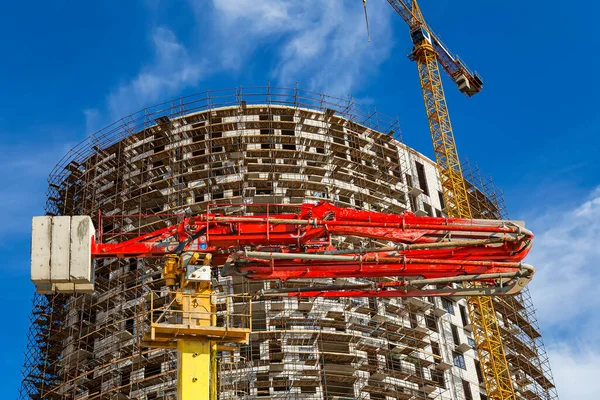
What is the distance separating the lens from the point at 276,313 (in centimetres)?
5112

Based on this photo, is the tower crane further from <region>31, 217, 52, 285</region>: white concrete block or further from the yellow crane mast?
the yellow crane mast

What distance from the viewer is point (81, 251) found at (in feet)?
98.0

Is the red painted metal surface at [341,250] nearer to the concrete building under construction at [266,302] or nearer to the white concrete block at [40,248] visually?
the white concrete block at [40,248]

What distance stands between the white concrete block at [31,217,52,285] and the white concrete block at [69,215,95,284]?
2.58 ft

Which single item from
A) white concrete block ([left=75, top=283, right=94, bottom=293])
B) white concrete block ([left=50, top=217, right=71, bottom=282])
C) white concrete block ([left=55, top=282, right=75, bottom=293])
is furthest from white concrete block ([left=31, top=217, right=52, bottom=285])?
white concrete block ([left=75, top=283, right=94, bottom=293])

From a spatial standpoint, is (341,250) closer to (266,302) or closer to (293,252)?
(293,252)

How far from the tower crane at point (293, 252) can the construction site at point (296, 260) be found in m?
0.08

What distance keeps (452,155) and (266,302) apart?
2410cm

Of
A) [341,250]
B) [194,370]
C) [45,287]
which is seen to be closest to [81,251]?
[45,287]

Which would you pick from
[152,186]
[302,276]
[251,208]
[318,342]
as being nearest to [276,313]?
[318,342]

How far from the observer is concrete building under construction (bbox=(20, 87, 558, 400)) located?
49938 mm

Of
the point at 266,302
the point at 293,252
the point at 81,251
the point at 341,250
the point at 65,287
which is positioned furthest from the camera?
the point at 266,302

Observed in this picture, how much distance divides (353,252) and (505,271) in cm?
568

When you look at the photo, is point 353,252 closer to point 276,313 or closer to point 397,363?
point 276,313
